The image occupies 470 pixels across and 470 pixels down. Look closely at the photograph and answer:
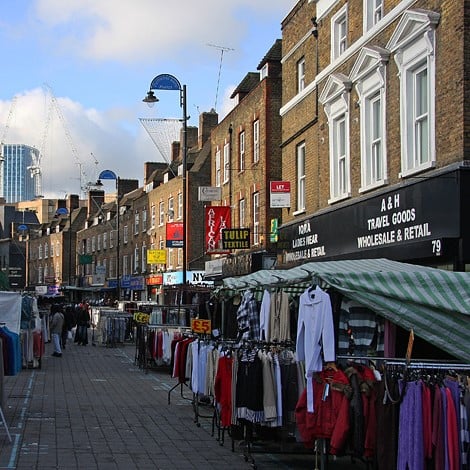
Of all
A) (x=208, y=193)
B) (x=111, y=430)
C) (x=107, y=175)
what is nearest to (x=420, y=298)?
(x=111, y=430)

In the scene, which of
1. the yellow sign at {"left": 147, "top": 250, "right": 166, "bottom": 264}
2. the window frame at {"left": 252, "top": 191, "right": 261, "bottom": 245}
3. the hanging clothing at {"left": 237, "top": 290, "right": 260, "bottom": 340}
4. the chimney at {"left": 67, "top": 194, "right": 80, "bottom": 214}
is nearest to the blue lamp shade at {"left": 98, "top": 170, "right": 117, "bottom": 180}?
the yellow sign at {"left": 147, "top": 250, "right": 166, "bottom": 264}

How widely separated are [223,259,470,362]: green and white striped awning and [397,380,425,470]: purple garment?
1465 mm

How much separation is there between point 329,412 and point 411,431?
1.17m

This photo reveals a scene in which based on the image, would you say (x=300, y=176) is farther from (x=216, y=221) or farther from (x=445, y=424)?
(x=445, y=424)

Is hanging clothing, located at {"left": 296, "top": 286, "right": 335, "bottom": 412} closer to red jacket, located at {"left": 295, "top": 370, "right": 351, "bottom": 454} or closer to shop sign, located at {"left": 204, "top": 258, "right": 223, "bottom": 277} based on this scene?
red jacket, located at {"left": 295, "top": 370, "right": 351, "bottom": 454}

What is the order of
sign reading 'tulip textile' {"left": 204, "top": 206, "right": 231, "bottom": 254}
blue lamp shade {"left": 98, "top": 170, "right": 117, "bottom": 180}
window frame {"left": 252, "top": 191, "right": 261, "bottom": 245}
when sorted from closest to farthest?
window frame {"left": 252, "top": 191, "right": 261, "bottom": 245} < sign reading 'tulip textile' {"left": 204, "top": 206, "right": 231, "bottom": 254} < blue lamp shade {"left": 98, "top": 170, "right": 117, "bottom": 180}

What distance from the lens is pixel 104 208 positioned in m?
79.8

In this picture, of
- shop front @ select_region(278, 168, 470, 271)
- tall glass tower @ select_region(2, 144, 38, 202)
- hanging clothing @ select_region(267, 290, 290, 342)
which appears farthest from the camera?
tall glass tower @ select_region(2, 144, 38, 202)

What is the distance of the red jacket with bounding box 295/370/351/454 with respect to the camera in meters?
8.34

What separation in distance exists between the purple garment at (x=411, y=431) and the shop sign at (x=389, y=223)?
7953mm

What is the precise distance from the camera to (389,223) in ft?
59.4

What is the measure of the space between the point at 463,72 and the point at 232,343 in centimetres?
676

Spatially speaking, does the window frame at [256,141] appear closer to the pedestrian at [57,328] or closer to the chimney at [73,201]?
the pedestrian at [57,328]

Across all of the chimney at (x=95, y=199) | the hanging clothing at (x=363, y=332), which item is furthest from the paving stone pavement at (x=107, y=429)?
the chimney at (x=95, y=199)
